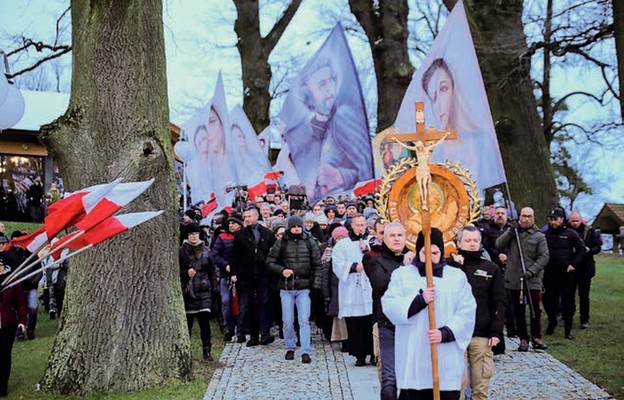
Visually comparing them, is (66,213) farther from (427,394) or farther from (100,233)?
(427,394)

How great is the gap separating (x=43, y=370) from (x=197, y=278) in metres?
2.25

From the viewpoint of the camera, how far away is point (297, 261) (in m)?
10.6

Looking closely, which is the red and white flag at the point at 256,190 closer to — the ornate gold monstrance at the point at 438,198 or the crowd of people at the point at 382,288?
the crowd of people at the point at 382,288

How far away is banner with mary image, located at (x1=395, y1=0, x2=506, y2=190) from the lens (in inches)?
373

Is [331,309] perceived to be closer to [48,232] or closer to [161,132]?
[161,132]

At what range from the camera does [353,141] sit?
1193 cm

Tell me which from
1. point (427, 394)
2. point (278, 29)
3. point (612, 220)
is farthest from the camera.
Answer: point (612, 220)

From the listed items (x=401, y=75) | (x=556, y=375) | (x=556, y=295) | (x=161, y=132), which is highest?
(x=401, y=75)

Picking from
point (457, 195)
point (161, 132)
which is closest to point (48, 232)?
point (161, 132)

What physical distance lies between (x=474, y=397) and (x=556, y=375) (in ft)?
8.65

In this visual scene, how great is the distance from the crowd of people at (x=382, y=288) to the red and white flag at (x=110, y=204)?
2132mm

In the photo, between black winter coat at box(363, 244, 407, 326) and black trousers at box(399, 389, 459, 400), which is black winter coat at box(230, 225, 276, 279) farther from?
black trousers at box(399, 389, 459, 400)

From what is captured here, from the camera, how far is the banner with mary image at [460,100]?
948 cm

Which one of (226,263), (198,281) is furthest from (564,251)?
(198,281)
